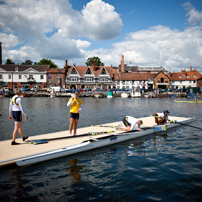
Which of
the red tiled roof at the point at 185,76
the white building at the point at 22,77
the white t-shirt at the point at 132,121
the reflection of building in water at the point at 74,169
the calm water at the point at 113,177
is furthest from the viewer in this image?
the red tiled roof at the point at 185,76

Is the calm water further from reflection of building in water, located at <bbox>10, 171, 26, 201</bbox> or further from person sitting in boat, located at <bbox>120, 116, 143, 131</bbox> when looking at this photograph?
person sitting in boat, located at <bbox>120, 116, 143, 131</bbox>

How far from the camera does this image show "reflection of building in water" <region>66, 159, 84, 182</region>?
23.5ft

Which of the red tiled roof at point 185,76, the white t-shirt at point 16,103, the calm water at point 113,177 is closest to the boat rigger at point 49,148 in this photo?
the calm water at point 113,177

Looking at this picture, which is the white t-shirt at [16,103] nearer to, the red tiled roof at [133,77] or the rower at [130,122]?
the rower at [130,122]

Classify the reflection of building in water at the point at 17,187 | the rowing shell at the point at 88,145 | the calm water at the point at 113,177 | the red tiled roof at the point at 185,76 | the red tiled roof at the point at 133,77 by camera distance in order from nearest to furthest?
the reflection of building in water at the point at 17,187 → the calm water at the point at 113,177 → the rowing shell at the point at 88,145 → the red tiled roof at the point at 133,77 → the red tiled roof at the point at 185,76

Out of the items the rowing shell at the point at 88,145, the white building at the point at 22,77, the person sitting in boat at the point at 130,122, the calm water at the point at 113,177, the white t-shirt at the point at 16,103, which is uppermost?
the white building at the point at 22,77

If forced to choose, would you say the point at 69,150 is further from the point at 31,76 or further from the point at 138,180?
the point at 31,76

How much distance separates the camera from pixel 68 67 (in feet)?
283

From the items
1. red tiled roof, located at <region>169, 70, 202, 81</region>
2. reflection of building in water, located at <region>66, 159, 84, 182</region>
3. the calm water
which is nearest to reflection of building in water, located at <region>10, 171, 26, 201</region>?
the calm water

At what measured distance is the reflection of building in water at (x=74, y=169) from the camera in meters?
7.16

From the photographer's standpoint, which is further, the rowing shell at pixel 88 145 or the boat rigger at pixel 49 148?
the rowing shell at pixel 88 145

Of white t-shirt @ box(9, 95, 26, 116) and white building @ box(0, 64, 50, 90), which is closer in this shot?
white t-shirt @ box(9, 95, 26, 116)

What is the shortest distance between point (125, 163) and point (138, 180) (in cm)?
160

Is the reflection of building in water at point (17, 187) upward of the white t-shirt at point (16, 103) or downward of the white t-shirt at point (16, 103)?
downward
